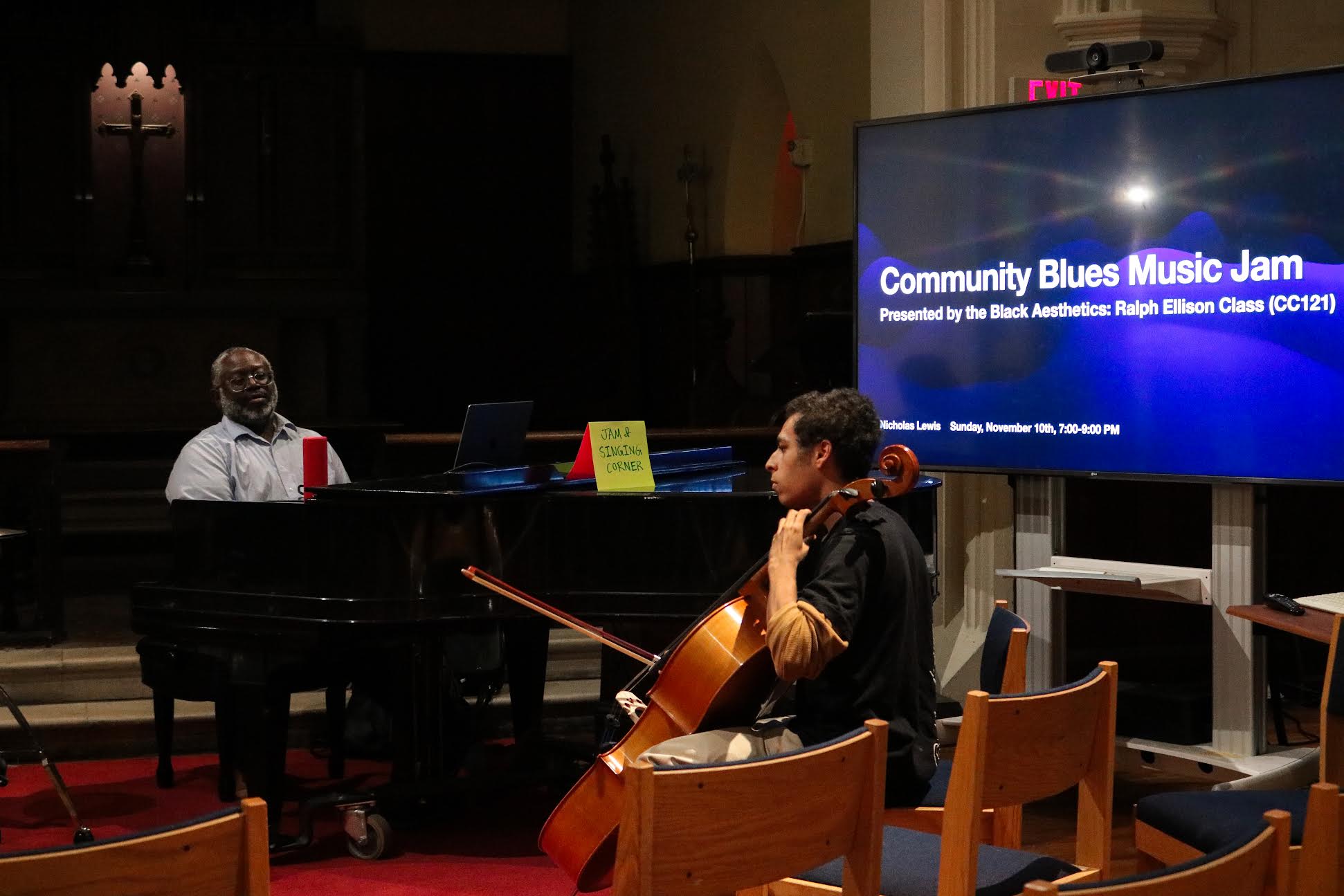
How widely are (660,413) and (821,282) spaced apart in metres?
1.97

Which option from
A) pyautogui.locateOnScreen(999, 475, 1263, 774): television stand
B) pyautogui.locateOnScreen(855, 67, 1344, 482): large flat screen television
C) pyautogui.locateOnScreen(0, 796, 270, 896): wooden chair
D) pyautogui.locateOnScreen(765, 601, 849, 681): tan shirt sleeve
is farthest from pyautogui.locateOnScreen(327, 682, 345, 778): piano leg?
pyautogui.locateOnScreen(0, 796, 270, 896): wooden chair

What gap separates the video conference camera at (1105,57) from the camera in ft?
15.4

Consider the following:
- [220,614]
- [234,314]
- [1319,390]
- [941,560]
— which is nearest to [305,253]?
[234,314]

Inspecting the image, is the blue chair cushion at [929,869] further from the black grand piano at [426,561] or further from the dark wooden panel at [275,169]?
the dark wooden panel at [275,169]

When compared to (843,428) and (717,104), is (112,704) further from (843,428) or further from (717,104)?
(717,104)

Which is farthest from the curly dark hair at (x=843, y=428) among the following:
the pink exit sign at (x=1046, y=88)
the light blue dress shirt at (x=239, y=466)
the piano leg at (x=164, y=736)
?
the pink exit sign at (x=1046, y=88)

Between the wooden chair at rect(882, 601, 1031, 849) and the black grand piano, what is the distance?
783mm

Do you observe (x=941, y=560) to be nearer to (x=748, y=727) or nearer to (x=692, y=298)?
(x=748, y=727)

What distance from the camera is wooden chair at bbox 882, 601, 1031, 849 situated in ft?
9.86

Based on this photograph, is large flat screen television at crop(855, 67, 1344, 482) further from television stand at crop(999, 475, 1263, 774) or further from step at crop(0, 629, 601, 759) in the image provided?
step at crop(0, 629, 601, 759)

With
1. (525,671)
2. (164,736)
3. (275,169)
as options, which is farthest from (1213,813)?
(275,169)

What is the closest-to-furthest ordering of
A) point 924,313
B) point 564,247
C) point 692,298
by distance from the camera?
point 924,313 < point 692,298 < point 564,247

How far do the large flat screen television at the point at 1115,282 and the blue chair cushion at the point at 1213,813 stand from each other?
1.45 meters

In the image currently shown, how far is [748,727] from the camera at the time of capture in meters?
2.95
